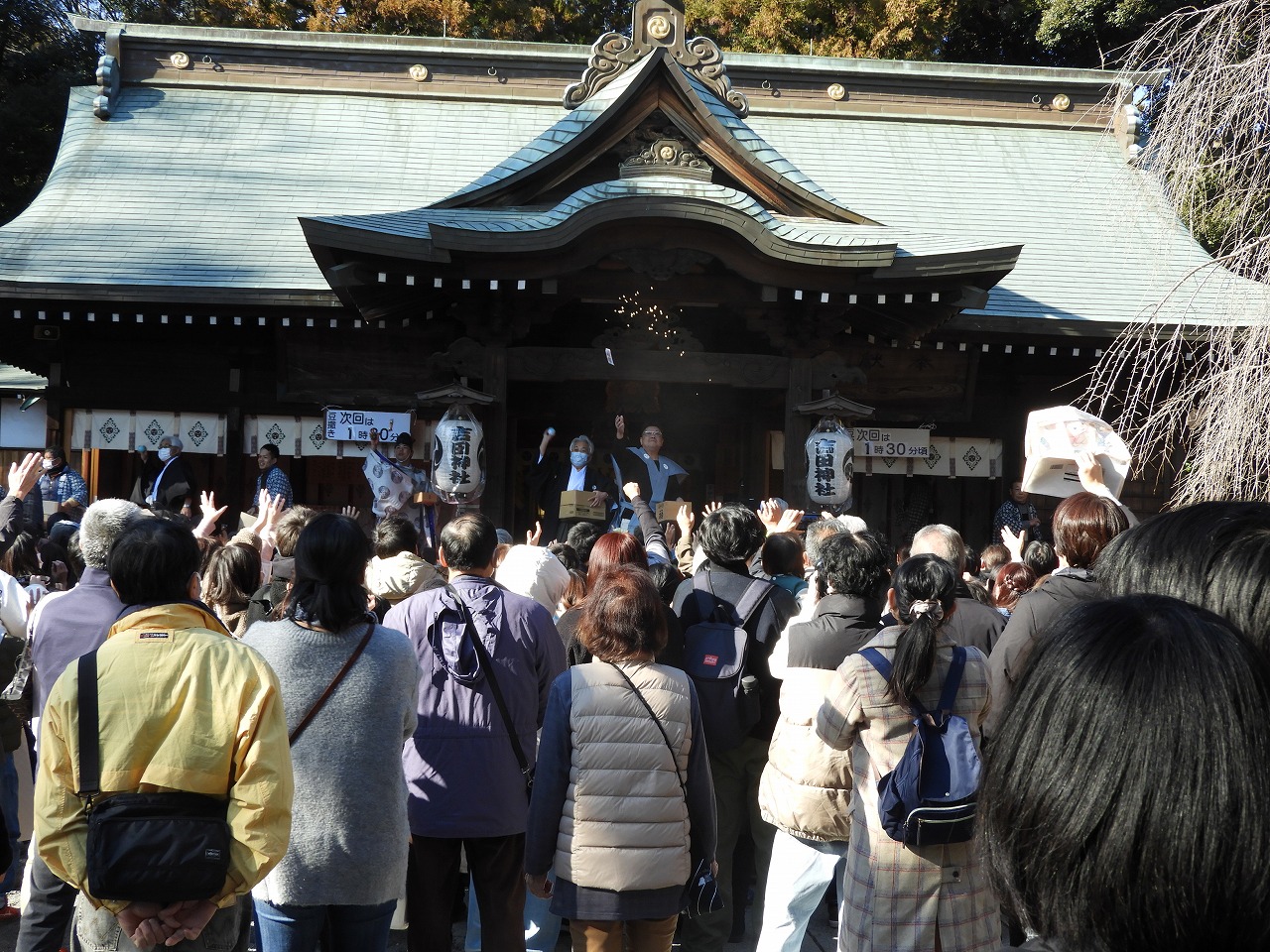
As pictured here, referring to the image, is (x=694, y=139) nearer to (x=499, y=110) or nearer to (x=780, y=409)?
(x=780, y=409)

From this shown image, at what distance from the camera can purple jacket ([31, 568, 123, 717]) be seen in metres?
3.49

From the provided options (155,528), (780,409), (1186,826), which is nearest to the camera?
(1186,826)

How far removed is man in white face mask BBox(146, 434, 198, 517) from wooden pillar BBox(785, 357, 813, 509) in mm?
5491

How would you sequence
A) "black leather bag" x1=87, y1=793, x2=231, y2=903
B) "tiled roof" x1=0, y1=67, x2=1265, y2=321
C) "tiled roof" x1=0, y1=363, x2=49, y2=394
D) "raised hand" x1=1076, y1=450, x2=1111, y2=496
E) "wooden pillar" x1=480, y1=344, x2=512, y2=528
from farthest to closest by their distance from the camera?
1. "tiled roof" x1=0, y1=363, x2=49, y2=394
2. "tiled roof" x1=0, y1=67, x2=1265, y2=321
3. "wooden pillar" x1=480, y1=344, x2=512, y2=528
4. "raised hand" x1=1076, y1=450, x2=1111, y2=496
5. "black leather bag" x1=87, y1=793, x2=231, y2=903

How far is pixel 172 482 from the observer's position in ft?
32.7

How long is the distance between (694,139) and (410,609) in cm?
643

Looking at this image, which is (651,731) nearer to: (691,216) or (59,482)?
(691,216)

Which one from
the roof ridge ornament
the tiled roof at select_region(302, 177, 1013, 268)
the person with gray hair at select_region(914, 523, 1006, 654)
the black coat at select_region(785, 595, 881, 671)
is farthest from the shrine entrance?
the black coat at select_region(785, 595, 881, 671)

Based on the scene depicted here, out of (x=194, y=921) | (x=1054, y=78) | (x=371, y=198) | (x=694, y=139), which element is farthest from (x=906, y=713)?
(x=1054, y=78)

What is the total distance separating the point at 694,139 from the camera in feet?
30.0

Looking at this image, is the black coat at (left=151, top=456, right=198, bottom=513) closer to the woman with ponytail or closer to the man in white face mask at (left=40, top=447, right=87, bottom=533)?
the man in white face mask at (left=40, top=447, right=87, bottom=533)

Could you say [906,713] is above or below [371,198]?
below

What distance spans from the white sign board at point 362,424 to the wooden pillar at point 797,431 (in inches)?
140

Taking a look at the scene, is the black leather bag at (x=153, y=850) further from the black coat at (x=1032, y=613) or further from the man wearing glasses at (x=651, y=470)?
the man wearing glasses at (x=651, y=470)
